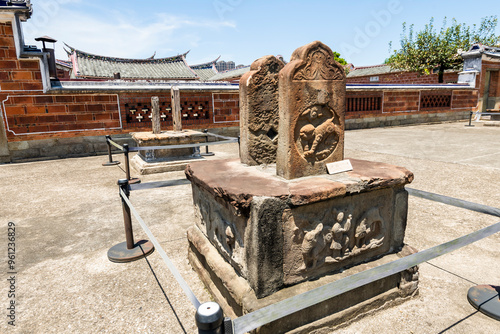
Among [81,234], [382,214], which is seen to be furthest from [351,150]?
[81,234]

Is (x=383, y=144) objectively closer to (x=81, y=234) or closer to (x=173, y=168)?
(x=173, y=168)

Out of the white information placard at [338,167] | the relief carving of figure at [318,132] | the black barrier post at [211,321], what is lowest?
the black barrier post at [211,321]

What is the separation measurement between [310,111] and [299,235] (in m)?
0.81

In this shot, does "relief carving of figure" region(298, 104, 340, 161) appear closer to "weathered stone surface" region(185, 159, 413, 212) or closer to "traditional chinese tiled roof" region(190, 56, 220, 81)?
"weathered stone surface" region(185, 159, 413, 212)

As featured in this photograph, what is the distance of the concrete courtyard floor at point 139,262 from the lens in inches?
72.9

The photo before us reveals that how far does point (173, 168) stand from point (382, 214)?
14.9 feet

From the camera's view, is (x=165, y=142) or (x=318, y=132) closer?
(x=318, y=132)

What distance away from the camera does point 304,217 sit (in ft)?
5.76

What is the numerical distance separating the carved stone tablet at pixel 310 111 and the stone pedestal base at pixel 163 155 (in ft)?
13.5

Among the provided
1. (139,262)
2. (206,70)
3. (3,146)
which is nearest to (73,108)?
(3,146)

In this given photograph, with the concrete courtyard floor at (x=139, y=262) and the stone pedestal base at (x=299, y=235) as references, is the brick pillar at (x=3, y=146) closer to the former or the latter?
the concrete courtyard floor at (x=139, y=262)

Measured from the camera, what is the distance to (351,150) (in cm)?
723

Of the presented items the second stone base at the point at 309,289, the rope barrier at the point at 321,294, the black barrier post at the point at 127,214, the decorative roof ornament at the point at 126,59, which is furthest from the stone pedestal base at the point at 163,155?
the decorative roof ornament at the point at 126,59

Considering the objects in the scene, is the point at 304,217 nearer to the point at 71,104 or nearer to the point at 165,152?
the point at 165,152
